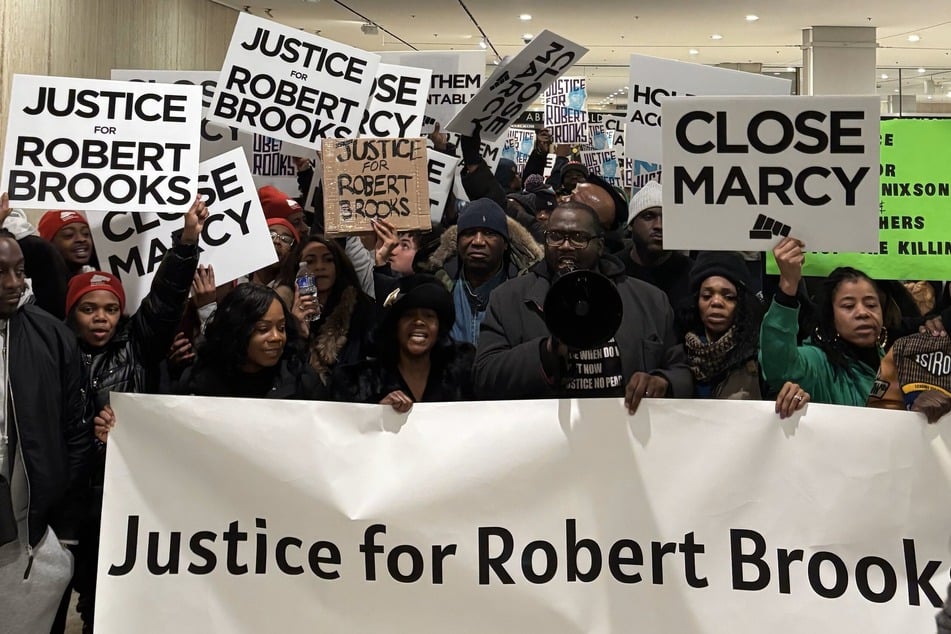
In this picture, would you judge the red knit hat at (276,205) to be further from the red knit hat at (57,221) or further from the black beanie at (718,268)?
the black beanie at (718,268)

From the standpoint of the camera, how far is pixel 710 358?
284 centimetres

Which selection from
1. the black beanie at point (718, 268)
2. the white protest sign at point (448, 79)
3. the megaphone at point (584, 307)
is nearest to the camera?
the megaphone at point (584, 307)

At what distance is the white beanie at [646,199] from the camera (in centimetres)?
398

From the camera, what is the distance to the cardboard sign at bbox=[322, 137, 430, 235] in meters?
3.78

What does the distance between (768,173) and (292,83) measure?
2195 mm

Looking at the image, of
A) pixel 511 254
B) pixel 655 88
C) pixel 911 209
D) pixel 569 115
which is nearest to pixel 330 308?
pixel 511 254

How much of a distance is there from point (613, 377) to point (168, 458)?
113 cm

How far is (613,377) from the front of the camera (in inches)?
103

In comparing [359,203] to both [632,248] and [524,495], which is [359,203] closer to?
[632,248]

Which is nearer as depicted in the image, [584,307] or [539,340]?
[584,307]

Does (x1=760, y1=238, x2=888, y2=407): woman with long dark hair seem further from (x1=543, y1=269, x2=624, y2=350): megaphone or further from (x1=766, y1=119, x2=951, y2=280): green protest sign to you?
(x1=543, y1=269, x2=624, y2=350): megaphone

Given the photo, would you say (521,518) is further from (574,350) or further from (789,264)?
(789,264)

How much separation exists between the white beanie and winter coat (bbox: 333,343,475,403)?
1.26 metres

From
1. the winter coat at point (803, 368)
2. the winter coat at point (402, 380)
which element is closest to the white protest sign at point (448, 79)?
the winter coat at point (402, 380)
